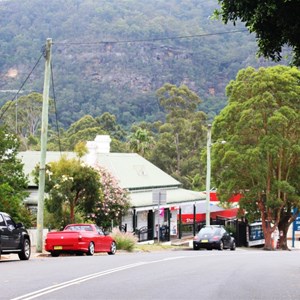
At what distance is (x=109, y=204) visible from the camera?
129ft

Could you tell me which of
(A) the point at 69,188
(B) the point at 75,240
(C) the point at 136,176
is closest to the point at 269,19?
(B) the point at 75,240

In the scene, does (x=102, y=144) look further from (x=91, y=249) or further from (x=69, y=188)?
(x=91, y=249)

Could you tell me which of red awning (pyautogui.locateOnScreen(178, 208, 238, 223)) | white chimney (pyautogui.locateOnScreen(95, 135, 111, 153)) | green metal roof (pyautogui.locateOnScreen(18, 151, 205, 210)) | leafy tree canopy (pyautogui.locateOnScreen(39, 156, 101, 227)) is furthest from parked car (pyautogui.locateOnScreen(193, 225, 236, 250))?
red awning (pyautogui.locateOnScreen(178, 208, 238, 223))

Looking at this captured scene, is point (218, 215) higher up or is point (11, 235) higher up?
point (218, 215)

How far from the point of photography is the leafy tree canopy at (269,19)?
13406mm

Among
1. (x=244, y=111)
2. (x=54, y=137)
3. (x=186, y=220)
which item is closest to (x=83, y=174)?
(x=244, y=111)

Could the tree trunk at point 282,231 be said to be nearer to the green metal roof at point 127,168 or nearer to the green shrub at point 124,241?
the green metal roof at point 127,168

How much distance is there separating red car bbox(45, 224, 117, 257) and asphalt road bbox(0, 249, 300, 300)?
5.95m

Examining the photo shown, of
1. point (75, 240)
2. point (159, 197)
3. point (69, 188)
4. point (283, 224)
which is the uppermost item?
point (69, 188)

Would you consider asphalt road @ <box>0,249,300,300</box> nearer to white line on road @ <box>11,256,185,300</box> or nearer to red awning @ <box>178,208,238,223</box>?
white line on road @ <box>11,256,185,300</box>

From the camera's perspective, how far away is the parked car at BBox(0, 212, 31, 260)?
2378 centimetres

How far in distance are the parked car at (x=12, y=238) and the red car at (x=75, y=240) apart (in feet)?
10.4

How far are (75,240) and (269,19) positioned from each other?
16523mm

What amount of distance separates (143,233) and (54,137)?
5752cm
